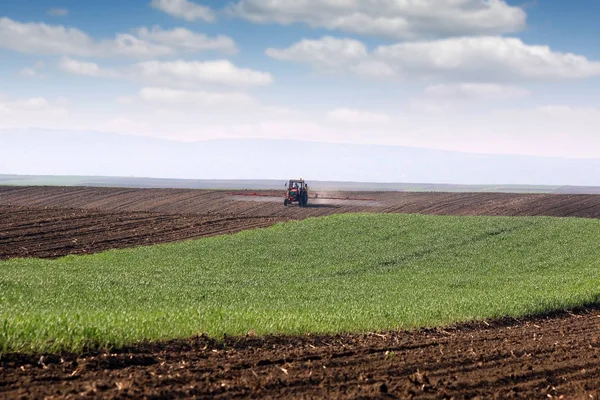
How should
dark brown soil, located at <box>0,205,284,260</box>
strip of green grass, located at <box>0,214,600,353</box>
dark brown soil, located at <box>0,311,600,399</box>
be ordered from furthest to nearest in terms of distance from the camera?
dark brown soil, located at <box>0,205,284,260</box>, strip of green grass, located at <box>0,214,600,353</box>, dark brown soil, located at <box>0,311,600,399</box>

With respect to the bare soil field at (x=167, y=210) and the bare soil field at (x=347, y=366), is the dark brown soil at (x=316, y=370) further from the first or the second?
the bare soil field at (x=167, y=210)

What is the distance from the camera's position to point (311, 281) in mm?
28234

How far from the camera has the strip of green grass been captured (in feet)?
47.7

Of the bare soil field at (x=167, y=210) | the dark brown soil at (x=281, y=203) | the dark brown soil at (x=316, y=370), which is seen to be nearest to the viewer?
the dark brown soil at (x=316, y=370)

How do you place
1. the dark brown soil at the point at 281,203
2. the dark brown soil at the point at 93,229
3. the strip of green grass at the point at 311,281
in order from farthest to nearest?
1. the dark brown soil at the point at 281,203
2. the dark brown soil at the point at 93,229
3. the strip of green grass at the point at 311,281

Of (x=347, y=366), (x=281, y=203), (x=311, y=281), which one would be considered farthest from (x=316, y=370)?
(x=281, y=203)

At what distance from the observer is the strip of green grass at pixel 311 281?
14.5m

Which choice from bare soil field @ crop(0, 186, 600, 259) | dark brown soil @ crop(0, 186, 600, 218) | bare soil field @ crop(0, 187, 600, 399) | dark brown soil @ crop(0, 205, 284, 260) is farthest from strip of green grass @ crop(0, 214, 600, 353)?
dark brown soil @ crop(0, 186, 600, 218)

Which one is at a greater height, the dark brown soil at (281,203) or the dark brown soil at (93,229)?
the dark brown soil at (281,203)

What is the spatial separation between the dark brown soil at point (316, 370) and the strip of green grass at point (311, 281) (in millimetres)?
915

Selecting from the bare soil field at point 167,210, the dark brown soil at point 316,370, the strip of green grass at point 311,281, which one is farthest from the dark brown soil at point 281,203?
the dark brown soil at point 316,370

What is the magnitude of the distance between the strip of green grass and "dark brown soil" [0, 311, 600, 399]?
915mm

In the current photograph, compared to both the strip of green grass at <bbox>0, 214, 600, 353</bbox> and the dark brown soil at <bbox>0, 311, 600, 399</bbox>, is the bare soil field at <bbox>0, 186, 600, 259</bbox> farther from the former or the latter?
the dark brown soil at <bbox>0, 311, 600, 399</bbox>

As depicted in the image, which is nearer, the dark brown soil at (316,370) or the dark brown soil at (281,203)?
the dark brown soil at (316,370)
